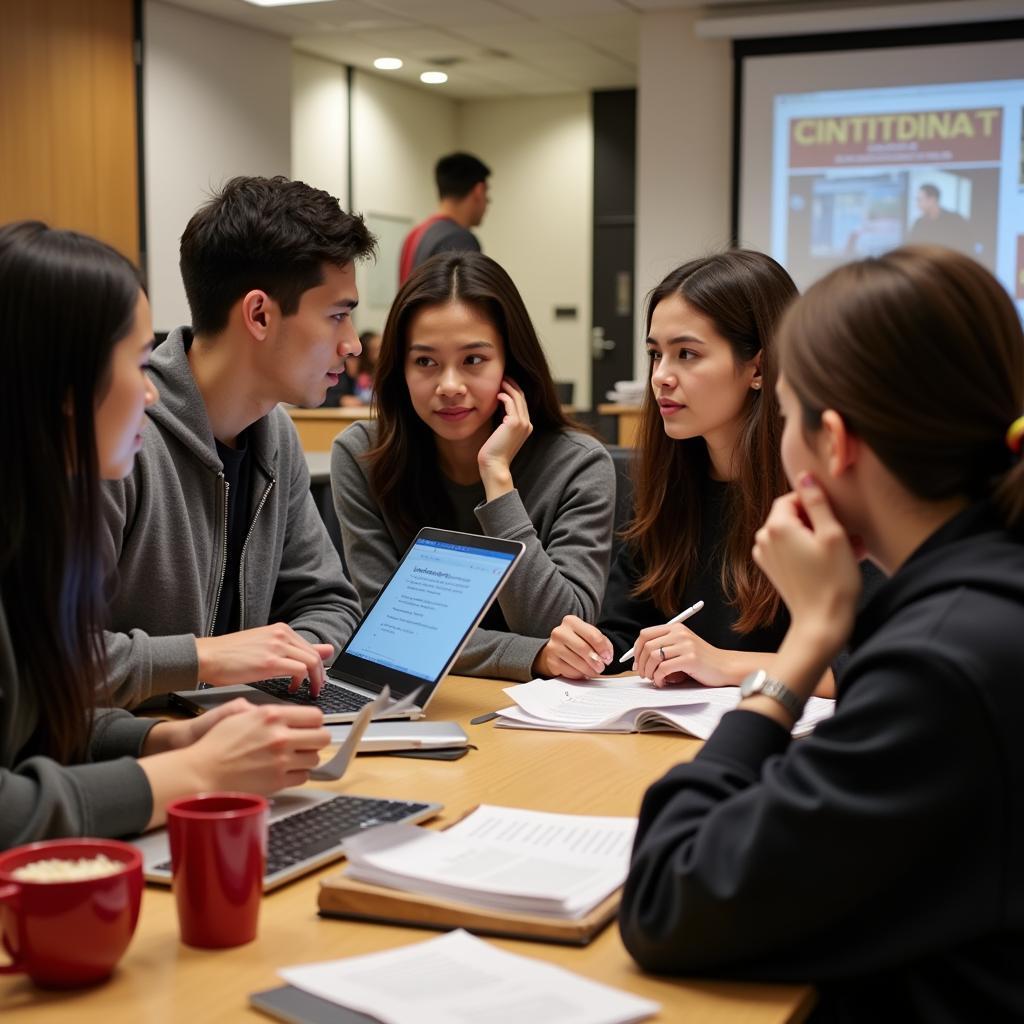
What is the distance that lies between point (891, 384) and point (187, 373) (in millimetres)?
1229

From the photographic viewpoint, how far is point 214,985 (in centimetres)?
89

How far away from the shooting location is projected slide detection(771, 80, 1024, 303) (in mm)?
5895

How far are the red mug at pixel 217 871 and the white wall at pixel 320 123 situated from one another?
7.12 m

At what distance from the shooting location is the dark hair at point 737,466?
200 centimetres

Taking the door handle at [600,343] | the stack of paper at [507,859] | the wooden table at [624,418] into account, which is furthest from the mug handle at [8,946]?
the door handle at [600,343]

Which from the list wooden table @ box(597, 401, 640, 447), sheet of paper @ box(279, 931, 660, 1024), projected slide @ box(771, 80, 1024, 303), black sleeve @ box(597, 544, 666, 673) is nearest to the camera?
sheet of paper @ box(279, 931, 660, 1024)

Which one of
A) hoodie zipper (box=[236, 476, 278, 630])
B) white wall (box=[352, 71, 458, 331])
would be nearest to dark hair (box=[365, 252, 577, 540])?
hoodie zipper (box=[236, 476, 278, 630])

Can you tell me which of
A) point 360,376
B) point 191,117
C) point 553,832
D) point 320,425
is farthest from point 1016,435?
point 360,376

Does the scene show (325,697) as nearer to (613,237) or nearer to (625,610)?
(625,610)

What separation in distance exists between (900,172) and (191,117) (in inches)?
141

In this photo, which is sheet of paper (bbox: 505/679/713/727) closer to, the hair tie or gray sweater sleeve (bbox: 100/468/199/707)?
gray sweater sleeve (bbox: 100/468/199/707)

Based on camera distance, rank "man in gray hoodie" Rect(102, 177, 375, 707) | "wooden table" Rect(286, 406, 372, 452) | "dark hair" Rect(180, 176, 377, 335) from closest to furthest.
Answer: "man in gray hoodie" Rect(102, 177, 375, 707) < "dark hair" Rect(180, 176, 377, 335) < "wooden table" Rect(286, 406, 372, 452)

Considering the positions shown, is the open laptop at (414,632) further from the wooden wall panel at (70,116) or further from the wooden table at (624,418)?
the wooden wall panel at (70,116)

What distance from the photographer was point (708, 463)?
7.13ft
